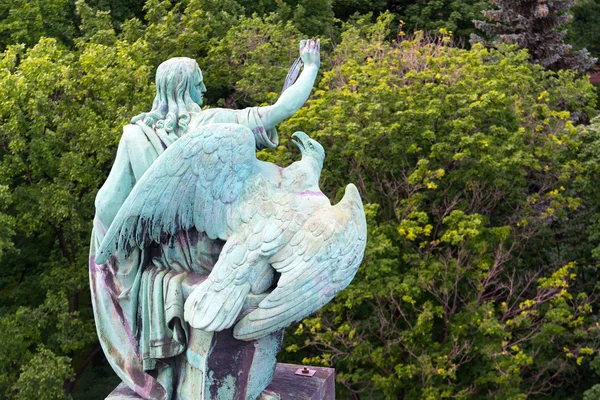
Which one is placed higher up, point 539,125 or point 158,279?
point 158,279

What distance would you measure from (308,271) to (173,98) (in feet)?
5.67

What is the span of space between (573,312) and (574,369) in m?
1.04

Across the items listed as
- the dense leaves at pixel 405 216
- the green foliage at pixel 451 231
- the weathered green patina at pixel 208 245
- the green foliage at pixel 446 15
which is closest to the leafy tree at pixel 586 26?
the green foliage at pixel 446 15

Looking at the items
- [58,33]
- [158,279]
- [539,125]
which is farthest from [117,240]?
[58,33]

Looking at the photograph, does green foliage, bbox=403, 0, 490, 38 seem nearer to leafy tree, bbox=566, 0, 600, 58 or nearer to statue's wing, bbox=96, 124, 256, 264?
leafy tree, bbox=566, 0, 600, 58

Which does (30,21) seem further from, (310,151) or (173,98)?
(310,151)

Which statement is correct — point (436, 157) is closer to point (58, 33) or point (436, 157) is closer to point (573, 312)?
point (573, 312)

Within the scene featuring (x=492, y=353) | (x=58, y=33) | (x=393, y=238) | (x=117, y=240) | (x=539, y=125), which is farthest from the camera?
(x=58, y=33)

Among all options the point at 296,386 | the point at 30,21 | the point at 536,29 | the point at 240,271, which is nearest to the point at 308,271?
the point at 240,271

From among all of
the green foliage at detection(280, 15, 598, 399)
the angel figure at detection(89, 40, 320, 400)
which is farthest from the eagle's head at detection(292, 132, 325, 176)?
the green foliage at detection(280, 15, 598, 399)

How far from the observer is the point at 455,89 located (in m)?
15.6

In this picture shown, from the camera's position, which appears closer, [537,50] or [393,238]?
[393,238]

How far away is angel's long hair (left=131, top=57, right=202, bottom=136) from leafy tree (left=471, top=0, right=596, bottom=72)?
14485 millimetres

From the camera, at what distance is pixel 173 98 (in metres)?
7.29
